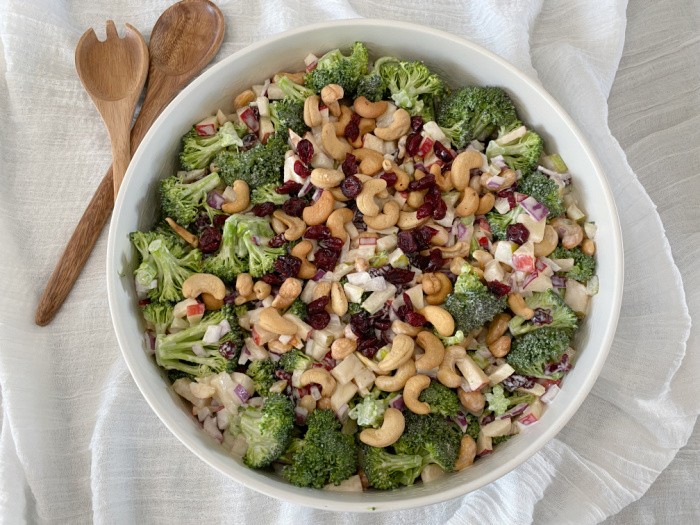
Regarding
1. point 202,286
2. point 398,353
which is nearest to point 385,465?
point 398,353

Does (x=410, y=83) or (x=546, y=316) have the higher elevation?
(x=410, y=83)

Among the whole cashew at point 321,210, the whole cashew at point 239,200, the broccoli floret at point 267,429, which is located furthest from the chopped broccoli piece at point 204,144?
the broccoli floret at point 267,429

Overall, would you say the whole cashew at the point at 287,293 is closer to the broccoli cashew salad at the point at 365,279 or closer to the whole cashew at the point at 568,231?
the broccoli cashew salad at the point at 365,279

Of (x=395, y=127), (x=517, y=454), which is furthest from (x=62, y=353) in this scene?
(x=517, y=454)

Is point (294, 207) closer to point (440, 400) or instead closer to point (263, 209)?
point (263, 209)

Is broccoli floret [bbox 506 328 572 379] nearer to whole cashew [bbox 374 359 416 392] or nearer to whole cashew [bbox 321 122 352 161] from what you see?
whole cashew [bbox 374 359 416 392]

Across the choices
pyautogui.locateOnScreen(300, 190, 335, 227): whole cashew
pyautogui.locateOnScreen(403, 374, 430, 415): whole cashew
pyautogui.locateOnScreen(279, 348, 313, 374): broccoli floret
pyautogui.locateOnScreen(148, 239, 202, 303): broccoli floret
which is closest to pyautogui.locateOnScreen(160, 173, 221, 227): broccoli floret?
pyautogui.locateOnScreen(148, 239, 202, 303): broccoli floret
